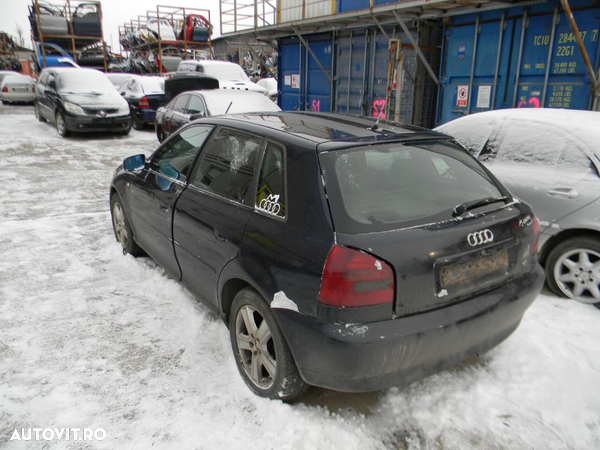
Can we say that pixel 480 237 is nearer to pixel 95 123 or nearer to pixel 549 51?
pixel 549 51

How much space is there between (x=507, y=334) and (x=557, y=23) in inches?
262

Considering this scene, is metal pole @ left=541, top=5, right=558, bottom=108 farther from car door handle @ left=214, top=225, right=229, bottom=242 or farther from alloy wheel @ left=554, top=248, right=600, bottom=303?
car door handle @ left=214, top=225, right=229, bottom=242

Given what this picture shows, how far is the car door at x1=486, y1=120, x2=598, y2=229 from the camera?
3666 mm

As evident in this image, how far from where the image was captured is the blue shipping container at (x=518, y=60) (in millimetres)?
7086

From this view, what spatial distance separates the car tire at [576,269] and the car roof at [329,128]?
1653mm

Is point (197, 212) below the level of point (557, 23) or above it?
below

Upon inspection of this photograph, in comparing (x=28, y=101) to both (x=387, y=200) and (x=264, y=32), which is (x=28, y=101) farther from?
(x=387, y=200)

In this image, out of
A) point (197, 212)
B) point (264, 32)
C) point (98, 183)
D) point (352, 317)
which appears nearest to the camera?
point (352, 317)

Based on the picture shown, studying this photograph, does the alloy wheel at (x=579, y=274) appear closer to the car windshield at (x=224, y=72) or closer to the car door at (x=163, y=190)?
the car door at (x=163, y=190)

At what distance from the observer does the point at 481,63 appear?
27.6 ft

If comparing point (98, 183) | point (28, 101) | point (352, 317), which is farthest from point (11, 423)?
point (28, 101)

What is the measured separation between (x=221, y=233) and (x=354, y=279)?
1022 mm

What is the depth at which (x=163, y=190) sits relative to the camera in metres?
3.54

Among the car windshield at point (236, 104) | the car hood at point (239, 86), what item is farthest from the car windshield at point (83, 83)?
the car windshield at point (236, 104)
